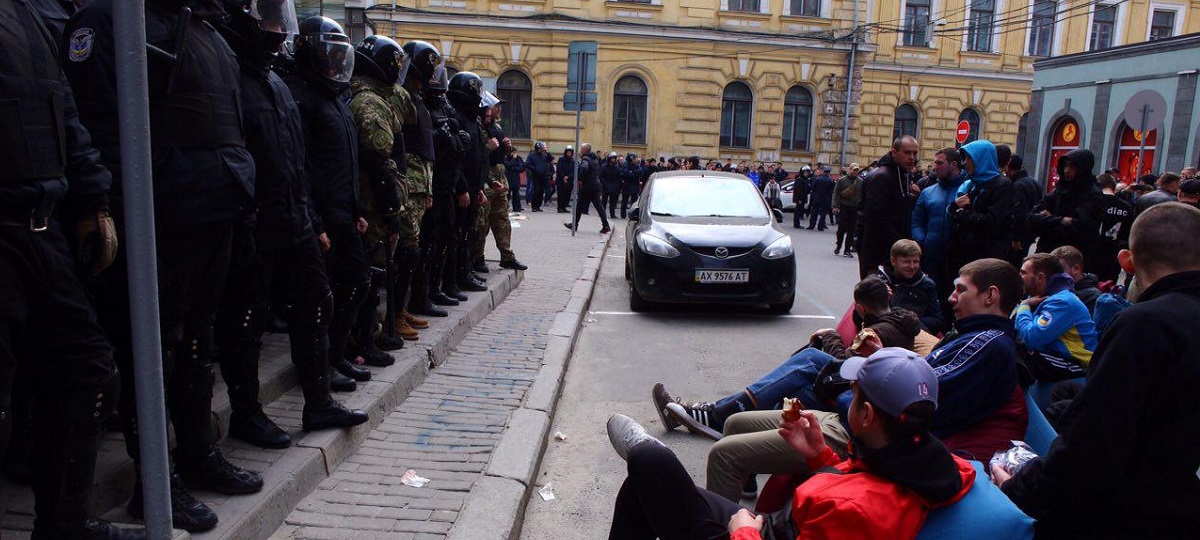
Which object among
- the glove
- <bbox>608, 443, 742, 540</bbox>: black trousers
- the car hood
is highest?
the glove

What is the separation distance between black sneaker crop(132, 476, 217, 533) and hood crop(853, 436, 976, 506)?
91.7 inches

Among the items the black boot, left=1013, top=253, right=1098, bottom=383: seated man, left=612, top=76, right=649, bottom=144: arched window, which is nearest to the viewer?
the black boot

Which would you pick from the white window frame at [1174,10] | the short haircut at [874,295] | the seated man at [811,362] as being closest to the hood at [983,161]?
the seated man at [811,362]

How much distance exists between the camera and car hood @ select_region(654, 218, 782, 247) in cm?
861

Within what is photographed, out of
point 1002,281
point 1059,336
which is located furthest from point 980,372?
point 1059,336

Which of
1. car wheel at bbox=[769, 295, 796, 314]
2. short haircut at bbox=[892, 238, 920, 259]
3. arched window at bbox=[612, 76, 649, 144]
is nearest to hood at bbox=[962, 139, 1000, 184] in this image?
short haircut at bbox=[892, 238, 920, 259]

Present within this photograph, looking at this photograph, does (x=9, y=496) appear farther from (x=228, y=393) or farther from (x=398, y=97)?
(x=398, y=97)

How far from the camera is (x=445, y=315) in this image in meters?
6.95

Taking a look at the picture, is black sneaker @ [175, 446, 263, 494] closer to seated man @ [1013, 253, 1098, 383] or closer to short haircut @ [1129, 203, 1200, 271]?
short haircut @ [1129, 203, 1200, 271]

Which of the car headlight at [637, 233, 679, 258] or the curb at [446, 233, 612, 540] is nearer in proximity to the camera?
the curb at [446, 233, 612, 540]

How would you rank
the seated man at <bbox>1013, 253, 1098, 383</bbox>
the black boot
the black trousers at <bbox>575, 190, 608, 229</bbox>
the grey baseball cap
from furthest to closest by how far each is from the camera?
the black trousers at <bbox>575, 190, 608, 229</bbox>
the seated man at <bbox>1013, 253, 1098, 383</bbox>
the black boot
the grey baseball cap

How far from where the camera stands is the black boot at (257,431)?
3855 mm

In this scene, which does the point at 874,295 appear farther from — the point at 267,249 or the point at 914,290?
the point at 267,249

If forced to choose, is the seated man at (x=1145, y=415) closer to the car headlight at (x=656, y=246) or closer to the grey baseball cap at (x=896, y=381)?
the grey baseball cap at (x=896, y=381)
